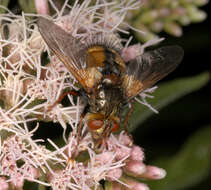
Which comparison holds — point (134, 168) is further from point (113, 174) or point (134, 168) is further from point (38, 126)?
point (38, 126)

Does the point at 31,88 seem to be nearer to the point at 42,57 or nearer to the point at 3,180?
the point at 42,57

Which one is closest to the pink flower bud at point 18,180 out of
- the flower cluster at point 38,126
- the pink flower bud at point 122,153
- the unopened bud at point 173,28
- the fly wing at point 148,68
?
the flower cluster at point 38,126

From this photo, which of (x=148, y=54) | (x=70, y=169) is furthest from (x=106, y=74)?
(x=70, y=169)


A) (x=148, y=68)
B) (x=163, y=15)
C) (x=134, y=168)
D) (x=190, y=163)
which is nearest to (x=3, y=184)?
(x=134, y=168)

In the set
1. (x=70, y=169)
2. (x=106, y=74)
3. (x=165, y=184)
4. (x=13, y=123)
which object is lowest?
(x=165, y=184)

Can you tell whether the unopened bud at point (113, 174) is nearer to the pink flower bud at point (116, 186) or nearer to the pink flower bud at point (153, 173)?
the pink flower bud at point (116, 186)

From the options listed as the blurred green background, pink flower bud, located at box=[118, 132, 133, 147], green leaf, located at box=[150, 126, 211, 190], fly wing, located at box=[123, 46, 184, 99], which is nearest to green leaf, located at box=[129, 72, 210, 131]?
the blurred green background
